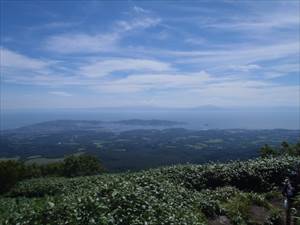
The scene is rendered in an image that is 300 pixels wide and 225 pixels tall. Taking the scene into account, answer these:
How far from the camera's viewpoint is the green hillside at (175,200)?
10826 mm

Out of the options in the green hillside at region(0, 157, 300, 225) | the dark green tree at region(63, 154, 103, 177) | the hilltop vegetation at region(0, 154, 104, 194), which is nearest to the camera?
the green hillside at region(0, 157, 300, 225)

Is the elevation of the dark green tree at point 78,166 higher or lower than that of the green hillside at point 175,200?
lower

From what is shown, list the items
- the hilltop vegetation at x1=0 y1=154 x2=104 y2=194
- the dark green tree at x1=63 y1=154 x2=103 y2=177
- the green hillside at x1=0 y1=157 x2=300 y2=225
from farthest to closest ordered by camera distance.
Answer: the dark green tree at x1=63 y1=154 x2=103 y2=177
the hilltop vegetation at x1=0 y1=154 x2=104 y2=194
the green hillside at x1=0 y1=157 x2=300 y2=225

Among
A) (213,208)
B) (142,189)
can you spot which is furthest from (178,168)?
(142,189)

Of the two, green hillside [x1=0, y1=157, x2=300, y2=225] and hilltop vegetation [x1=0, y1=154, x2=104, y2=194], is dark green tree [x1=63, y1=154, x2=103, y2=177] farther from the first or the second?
green hillside [x1=0, y1=157, x2=300, y2=225]

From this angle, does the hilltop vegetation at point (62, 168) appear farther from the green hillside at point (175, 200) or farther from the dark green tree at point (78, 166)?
the green hillside at point (175, 200)

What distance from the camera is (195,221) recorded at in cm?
1202

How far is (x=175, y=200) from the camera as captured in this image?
13.9 meters

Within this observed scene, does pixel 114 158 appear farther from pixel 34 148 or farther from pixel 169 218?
pixel 169 218

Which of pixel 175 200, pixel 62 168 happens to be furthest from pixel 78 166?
pixel 175 200

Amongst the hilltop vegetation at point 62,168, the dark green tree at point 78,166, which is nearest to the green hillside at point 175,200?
the hilltop vegetation at point 62,168

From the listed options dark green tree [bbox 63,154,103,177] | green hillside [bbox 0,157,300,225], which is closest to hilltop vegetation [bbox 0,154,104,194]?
dark green tree [bbox 63,154,103,177]

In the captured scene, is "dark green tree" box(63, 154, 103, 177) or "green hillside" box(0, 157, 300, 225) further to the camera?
"dark green tree" box(63, 154, 103, 177)

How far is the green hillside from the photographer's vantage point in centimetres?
1083
